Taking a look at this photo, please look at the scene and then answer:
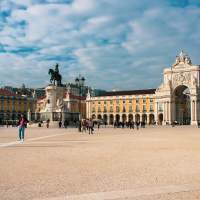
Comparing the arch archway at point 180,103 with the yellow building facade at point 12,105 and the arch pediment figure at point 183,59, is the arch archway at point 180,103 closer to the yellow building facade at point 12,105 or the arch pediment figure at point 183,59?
the arch pediment figure at point 183,59

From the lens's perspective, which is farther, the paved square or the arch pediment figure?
the arch pediment figure

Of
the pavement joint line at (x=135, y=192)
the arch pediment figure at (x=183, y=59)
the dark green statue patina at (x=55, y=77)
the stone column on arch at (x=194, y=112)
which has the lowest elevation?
the pavement joint line at (x=135, y=192)

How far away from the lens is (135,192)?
21.9 feet

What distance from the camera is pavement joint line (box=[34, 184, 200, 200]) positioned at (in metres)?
6.29

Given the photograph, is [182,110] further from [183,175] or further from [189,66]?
[183,175]

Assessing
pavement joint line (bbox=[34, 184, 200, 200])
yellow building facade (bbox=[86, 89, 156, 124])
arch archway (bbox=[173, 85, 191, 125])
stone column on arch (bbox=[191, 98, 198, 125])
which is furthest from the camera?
yellow building facade (bbox=[86, 89, 156, 124])

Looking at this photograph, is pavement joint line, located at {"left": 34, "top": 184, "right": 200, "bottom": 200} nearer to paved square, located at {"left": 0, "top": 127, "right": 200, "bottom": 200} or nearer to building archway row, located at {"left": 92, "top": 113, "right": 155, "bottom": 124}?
paved square, located at {"left": 0, "top": 127, "right": 200, "bottom": 200}

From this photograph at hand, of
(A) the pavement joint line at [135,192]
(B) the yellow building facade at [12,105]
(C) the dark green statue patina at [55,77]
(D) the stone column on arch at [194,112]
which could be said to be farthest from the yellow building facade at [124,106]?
(A) the pavement joint line at [135,192]

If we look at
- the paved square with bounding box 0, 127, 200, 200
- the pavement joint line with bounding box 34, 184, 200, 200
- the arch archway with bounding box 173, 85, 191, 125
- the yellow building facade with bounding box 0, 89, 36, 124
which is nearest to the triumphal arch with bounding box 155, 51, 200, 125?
the arch archway with bounding box 173, 85, 191, 125

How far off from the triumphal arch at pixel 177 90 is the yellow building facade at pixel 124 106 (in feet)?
39.0

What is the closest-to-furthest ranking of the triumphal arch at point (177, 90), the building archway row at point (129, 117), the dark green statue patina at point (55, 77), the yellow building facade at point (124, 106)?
the dark green statue patina at point (55, 77) → the triumphal arch at point (177, 90) → the yellow building facade at point (124, 106) → the building archway row at point (129, 117)

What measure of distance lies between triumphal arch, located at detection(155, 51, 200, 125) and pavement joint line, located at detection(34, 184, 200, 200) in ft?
282

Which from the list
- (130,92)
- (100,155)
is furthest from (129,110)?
(100,155)

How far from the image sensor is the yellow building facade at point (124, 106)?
374ft
